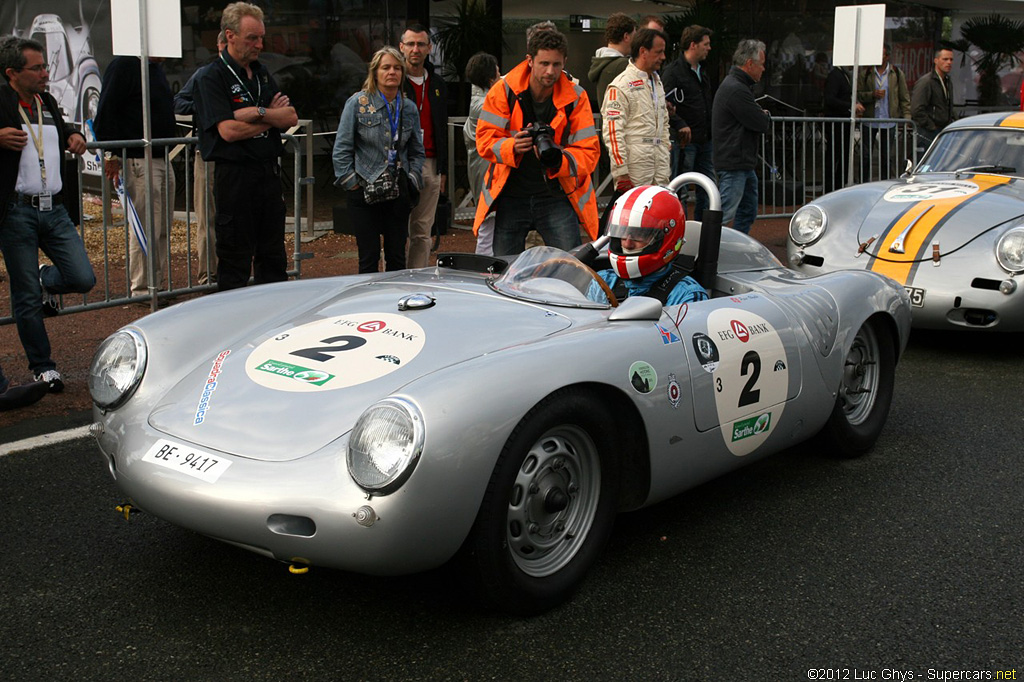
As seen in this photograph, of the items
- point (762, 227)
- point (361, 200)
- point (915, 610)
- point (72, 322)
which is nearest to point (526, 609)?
point (915, 610)

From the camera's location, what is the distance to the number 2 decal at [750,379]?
12.9 ft

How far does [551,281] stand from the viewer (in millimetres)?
4066

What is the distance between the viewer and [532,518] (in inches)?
130

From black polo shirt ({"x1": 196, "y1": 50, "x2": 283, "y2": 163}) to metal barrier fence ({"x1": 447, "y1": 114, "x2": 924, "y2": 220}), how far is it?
553cm

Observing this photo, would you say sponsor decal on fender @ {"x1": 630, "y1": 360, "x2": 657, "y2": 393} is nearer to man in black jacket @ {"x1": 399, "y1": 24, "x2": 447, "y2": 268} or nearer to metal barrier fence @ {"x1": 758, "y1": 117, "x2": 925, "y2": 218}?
man in black jacket @ {"x1": 399, "y1": 24, "x2": 447, "y2": 268}

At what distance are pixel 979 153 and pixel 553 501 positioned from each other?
6017 mm

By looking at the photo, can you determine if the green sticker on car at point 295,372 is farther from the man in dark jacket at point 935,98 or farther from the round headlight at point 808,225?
the man in dark jacket at point 935,98

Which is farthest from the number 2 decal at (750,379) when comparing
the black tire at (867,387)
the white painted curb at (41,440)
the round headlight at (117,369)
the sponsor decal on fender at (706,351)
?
the white painted curb at (41,440)

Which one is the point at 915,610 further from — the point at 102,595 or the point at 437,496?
the point at 102,595

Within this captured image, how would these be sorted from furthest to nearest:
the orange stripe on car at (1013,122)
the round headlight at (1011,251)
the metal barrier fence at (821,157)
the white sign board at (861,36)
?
the metal barrier fence at (821,157), the white sign board at (861,36), the orange stripe on car at (1013,122), the round headlight at (1011,251)

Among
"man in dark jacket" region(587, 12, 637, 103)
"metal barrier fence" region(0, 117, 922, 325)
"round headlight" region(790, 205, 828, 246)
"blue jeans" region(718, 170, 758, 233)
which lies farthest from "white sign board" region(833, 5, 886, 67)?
"round headlight" region(790, 205, 828, 246)

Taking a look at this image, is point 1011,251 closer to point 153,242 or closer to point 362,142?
point 362,142

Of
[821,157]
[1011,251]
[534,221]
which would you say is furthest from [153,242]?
[821,157]

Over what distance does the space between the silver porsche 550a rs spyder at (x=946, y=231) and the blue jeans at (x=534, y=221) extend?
1773 mm
